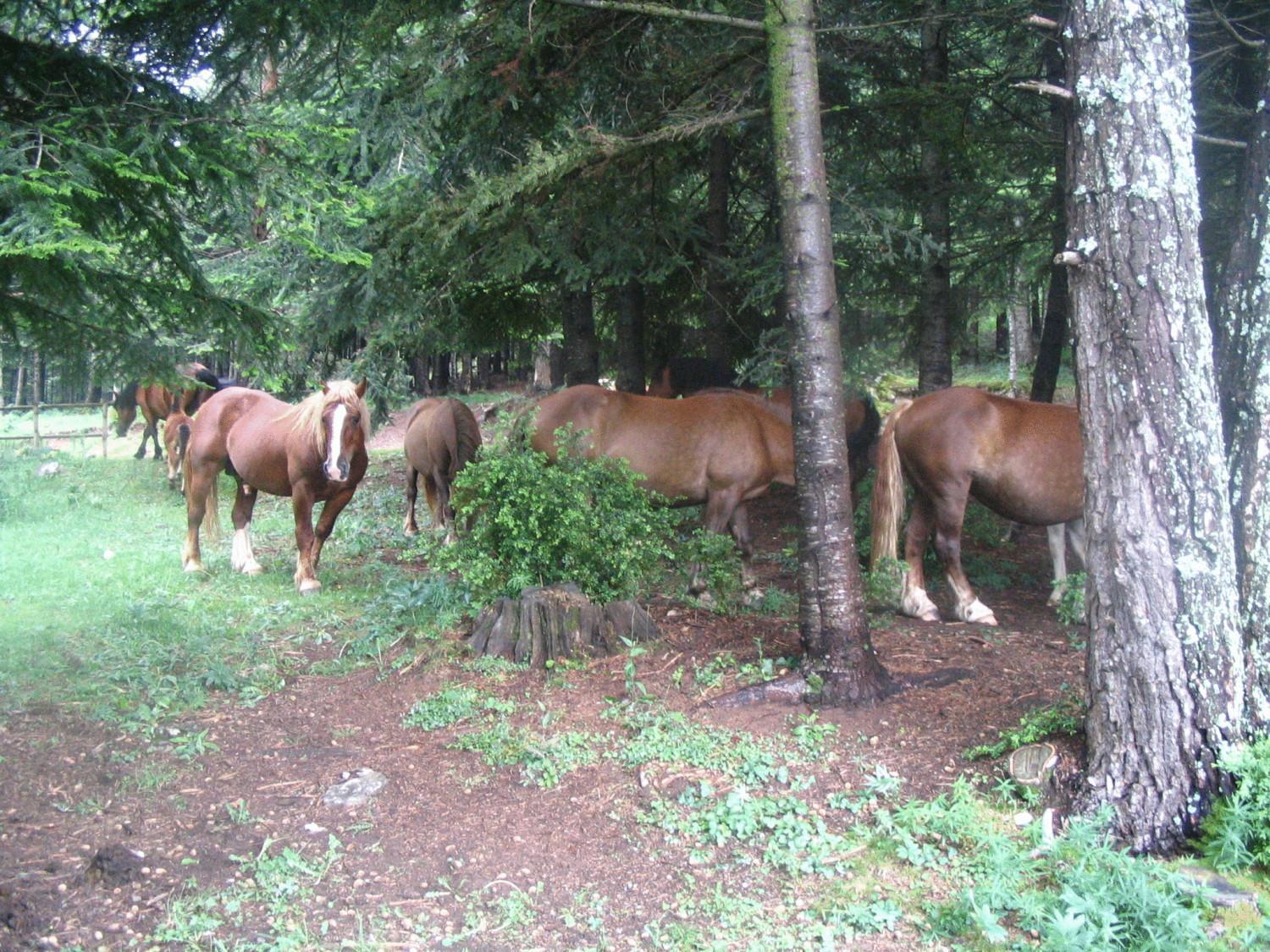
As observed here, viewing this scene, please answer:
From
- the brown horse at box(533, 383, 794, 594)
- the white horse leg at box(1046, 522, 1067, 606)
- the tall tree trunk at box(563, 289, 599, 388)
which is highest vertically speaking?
the tall tree trunk at box(563, 289, 599, 388)

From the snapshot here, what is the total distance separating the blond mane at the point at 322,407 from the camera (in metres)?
8.44

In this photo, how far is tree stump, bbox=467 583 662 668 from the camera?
6449 millimetres

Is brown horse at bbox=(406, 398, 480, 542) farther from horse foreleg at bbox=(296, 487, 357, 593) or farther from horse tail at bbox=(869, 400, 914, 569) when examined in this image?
horse tail at bbox=(869, 400, 914, 569)

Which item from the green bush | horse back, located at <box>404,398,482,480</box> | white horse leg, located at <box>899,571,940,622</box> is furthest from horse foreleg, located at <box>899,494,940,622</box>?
horse back, located at <box>404,398,482,480</box>

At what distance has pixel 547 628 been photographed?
645cm

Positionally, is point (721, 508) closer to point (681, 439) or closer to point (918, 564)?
point (681, 439)

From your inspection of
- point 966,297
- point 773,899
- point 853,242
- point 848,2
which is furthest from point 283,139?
point 966,297

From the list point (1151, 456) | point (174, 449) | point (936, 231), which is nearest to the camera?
point (1151, 456)

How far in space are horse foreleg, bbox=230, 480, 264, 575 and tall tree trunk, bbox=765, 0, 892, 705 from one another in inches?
243

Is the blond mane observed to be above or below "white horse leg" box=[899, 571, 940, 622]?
above

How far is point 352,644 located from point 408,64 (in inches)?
173

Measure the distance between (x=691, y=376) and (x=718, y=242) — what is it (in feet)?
5.79

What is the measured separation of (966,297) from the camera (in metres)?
11.9

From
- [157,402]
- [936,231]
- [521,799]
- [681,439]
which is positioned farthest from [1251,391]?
[157,402]
